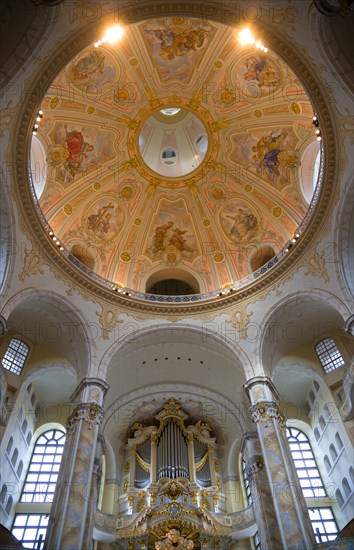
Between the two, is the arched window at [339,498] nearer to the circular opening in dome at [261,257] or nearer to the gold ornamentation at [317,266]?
the gold ornamentation at [317,266]

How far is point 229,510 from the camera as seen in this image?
21.3 meters

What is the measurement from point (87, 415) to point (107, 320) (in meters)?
5.19

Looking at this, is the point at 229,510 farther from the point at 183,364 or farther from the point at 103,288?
the point at 103,288

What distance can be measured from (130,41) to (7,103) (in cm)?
947

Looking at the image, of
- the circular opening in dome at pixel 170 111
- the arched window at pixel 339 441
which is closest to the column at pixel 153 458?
the arched window at pixel 339 441

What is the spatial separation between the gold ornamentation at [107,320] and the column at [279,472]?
673 centimetres

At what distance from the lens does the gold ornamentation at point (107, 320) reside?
2069 cm

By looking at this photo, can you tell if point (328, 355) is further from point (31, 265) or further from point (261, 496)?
point (31, 265)

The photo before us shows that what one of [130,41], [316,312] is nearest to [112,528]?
[316,312]

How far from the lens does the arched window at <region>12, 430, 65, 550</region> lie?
1916 cm

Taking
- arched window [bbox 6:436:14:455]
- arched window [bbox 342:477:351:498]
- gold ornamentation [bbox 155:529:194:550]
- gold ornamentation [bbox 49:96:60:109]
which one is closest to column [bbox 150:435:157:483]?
gold ornamentation [bbox 155:529:194:550]

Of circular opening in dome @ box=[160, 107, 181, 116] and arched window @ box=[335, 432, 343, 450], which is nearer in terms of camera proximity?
arched window @ box=[335, 432, 343, 450]

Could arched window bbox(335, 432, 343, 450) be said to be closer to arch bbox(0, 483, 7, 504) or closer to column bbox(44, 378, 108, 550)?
column bbox(44, 378, 108, 550)

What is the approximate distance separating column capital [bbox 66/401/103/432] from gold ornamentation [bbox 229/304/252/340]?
7.44 meters
